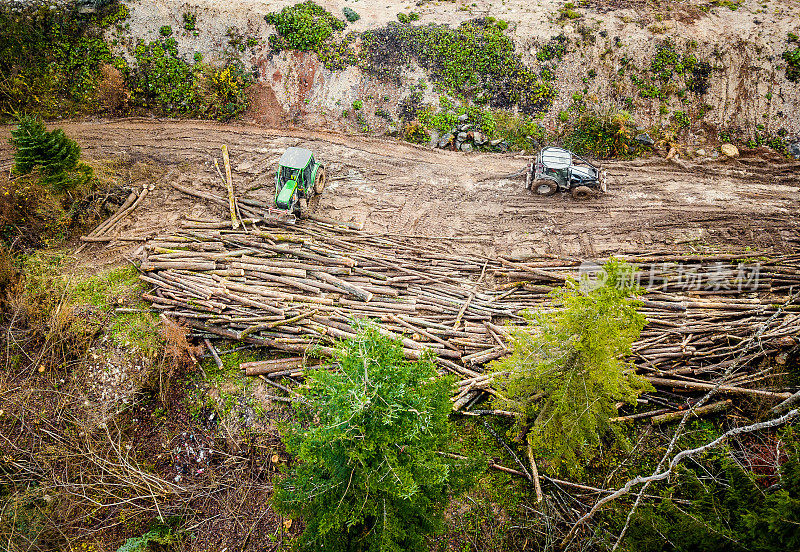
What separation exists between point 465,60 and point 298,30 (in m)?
7.84

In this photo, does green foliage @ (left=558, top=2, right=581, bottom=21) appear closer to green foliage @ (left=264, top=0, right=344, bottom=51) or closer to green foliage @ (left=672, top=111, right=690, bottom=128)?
green foliage @ (left=672, top=111, right=690, bottom=128)

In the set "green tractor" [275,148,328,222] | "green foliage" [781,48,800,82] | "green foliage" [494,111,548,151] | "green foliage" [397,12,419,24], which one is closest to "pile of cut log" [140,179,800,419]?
"green tractor" [275,148,328,222]

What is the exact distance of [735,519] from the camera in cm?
685

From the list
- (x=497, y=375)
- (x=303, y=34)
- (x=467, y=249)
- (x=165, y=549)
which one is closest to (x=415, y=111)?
(x=303, y=34)

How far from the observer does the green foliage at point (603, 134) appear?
60.4 ft

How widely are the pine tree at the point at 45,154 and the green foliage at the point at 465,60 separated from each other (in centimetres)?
1230

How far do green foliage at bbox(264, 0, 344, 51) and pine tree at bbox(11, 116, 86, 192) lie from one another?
10129 mm

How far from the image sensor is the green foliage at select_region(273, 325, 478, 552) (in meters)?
5.85

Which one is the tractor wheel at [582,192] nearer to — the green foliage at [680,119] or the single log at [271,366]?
the green foliage at [680,119]

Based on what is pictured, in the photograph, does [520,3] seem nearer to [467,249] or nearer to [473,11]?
[473,11]

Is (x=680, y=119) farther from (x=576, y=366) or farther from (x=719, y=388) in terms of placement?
(x=576, y=366)

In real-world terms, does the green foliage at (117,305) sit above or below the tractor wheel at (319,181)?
below

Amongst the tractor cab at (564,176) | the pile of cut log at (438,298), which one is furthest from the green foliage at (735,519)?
the tractor cab at (564,176)

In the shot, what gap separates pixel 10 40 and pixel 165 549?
22.4 metres
